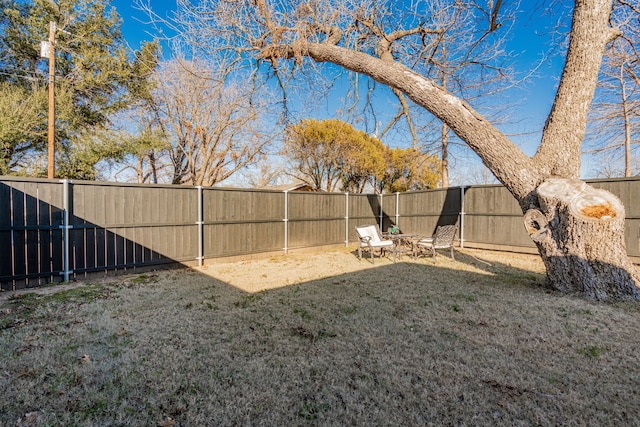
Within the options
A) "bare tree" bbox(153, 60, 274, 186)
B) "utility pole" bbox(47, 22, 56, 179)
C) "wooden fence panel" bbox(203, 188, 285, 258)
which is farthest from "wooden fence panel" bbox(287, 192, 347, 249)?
"bare tree" bbox(153, 60, 274, 186)

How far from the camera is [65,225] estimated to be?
4.81 m

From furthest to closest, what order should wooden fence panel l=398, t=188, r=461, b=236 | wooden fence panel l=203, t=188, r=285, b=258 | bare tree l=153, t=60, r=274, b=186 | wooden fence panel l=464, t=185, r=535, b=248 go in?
bare tree l=153, t=60, r=274, b=186, wooden fence panel l=398, t=188, r=461, b=236, wooden fence panel l=464, t=185, r=535, b=248, wooden fence panel l=203, t=188, r=285, b=258

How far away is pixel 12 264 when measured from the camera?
4484 millimetres

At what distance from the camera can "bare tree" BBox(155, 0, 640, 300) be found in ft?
12.1

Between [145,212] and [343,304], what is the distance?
4303 mm

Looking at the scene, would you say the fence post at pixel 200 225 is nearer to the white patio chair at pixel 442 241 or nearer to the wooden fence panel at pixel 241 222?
the wooden fence panel at pixel 241 222

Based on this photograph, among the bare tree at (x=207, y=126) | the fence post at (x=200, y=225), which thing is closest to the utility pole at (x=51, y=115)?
the bare tree at (x=207, y=126)

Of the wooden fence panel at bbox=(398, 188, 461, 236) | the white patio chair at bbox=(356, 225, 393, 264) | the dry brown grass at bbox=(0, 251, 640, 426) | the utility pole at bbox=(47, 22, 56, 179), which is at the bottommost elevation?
the dry brown grass at bbox=(0, 251, 640, 426)

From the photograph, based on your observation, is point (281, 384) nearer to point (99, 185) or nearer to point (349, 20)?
point (99, 185)

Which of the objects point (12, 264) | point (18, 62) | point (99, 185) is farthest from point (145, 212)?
point (18, 62)

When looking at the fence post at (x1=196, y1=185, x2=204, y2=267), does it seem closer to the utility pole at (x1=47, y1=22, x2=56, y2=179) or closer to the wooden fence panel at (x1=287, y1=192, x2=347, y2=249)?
the wooden fence panel at (x1=287, y1=192, x2=347, y2=249)

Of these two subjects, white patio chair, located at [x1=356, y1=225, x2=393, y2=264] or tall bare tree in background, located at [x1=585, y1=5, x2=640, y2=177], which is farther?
tall bare tree in background, located at [x1=585, y1=5, x2=640, y2=177]

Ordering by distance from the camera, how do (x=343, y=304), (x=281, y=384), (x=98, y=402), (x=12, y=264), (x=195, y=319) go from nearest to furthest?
(x=98, y=402)
(x=281, y=384)
(x=195, y=319)
(x=343, y=304)
(x=12, y=264)

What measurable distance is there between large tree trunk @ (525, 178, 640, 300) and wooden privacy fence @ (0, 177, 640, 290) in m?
3.34
